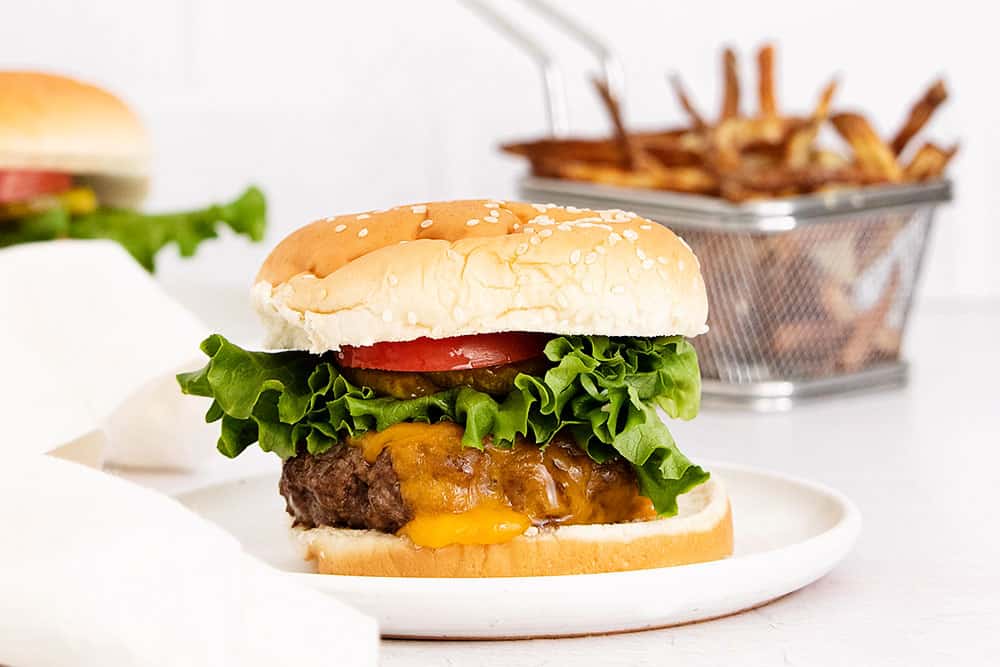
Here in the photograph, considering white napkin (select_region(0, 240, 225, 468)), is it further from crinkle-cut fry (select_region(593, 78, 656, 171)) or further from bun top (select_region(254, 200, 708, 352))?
crinkle-cut fry (select_region(593, 78, 656, 171))

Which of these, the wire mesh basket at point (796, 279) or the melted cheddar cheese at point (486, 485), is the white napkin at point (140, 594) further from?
the wire mesh basket at point (796, 279)

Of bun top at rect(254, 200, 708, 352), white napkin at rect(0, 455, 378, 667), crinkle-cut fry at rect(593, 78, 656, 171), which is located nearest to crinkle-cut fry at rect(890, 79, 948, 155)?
crinkle-cut fry at rect(593, 78, 656, 171)

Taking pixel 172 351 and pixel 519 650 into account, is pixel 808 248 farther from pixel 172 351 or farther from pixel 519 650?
pixel 519 650

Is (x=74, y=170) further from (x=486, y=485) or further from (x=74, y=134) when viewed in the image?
(x=486, y=485)

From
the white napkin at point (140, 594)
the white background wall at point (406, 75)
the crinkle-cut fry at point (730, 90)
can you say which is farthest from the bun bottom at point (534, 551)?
the white background wall at point (406, 75)

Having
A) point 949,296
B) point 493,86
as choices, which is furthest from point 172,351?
point 949,296

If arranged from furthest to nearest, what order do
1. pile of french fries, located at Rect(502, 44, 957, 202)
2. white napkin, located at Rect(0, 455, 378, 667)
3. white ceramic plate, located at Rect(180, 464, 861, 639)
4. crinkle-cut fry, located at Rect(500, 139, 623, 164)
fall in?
crinkle-cut fry, located at Rect(500, 139, 623, 164)
pile of french fries, located at Rect(502, 44, 957, 202)
white ceramic plate, located at Rect(180, 464, 861, 639)
white napkin, located at Rect(0, 455, 378, 667)

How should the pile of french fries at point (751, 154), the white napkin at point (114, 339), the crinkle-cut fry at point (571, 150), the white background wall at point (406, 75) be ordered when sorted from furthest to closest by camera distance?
the white background wall at point (406, 75)
the crinkle-cut fry at point (571, 150)
the pile of french fries at point (751, 154)
the white napkin at point (114, 339)
